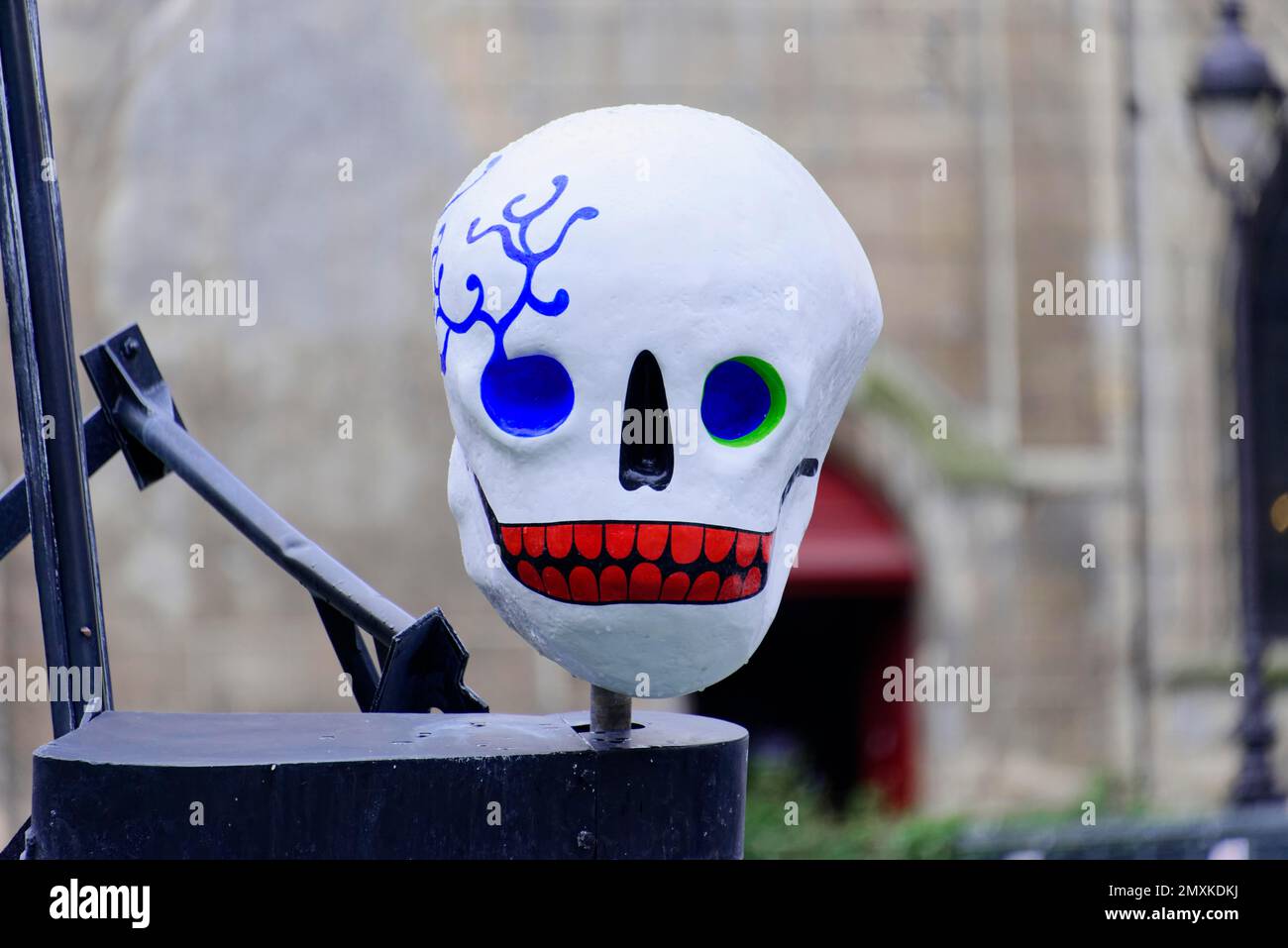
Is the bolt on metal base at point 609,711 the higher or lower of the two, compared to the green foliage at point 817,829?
higher

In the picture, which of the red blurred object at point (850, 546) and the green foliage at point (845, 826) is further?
the red blurred object at point (850, 546)

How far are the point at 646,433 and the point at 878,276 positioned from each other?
876cm

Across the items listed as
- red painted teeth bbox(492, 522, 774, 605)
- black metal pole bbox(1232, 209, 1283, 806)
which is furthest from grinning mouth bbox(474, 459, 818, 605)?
black metal pole bbox(1232, 209, 1283, 806)

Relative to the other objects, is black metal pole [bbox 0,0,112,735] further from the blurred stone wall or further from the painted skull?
the blurred stone wall

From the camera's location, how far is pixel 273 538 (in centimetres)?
332

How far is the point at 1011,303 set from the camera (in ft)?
38.0

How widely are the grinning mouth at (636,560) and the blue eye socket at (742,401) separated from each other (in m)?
0.15

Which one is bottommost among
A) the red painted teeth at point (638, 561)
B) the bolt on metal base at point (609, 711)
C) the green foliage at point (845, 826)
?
the green foliage at point (845, 826)

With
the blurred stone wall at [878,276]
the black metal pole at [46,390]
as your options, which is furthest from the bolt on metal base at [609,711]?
the blurred stone wall at [878,276]

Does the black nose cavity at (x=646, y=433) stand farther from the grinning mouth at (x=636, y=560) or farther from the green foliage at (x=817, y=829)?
the green foliage at (x=817, y=829)

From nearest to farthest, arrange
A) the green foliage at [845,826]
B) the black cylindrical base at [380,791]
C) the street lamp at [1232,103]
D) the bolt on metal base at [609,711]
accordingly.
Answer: the black cylindrical base at [380,791]
the bolt on metal base at [609,711]
the green foliage at [845,826]
the street lamp at [1232,103]

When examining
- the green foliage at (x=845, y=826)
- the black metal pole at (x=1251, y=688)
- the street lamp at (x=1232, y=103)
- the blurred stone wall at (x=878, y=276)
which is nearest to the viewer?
the green foliage at (x=845, y=826)

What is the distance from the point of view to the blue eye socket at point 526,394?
274 cm

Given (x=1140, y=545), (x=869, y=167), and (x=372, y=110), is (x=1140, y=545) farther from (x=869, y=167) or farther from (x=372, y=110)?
(x=372, y=110)
